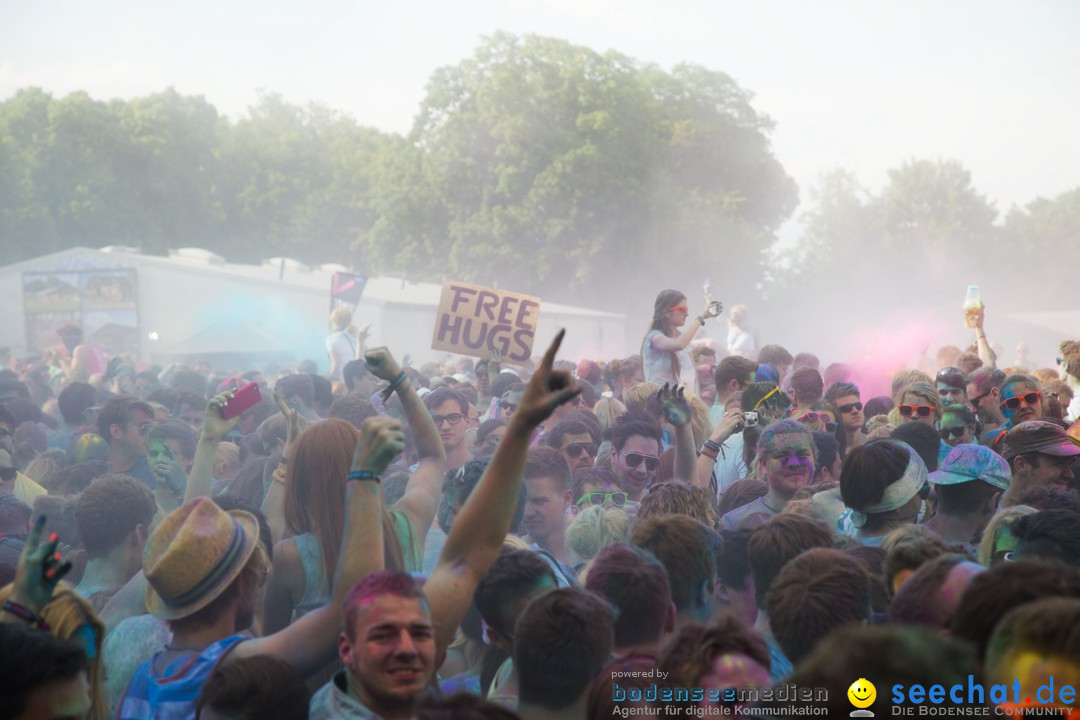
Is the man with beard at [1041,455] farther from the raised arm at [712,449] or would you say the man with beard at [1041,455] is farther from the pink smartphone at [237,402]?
the pink smartphone at [237,402]

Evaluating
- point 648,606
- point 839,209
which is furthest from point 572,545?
point 839,209

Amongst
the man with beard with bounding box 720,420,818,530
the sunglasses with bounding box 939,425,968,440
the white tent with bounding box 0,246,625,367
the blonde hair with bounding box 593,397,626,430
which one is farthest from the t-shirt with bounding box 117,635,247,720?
the white tent with bounding box 0,246,625,367

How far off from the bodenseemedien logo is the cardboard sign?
8155 mm

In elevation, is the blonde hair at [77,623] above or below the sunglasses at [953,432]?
below

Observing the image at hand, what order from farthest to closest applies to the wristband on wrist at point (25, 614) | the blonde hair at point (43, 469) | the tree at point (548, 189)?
the tree at point (548, 189) < the blonde hair at point (43, 469) < the wristband on wrist at point (25, 614)

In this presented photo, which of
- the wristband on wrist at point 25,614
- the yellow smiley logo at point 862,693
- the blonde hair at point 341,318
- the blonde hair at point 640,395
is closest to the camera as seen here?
the yellow smiley logo at point 862,693

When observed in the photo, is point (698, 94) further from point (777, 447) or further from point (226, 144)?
point (777, 447)

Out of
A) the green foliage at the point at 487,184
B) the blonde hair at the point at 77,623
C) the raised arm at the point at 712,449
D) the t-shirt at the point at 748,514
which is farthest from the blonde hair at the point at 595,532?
the green foliage at the point at 487,184

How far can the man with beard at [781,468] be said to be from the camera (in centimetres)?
537

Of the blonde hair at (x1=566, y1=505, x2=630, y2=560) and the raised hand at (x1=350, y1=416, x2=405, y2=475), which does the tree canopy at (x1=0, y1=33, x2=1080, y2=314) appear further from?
the raised hand at (x1=350, y1=416, x2=405, y2=475)

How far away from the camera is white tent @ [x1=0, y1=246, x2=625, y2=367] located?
32.3 metres

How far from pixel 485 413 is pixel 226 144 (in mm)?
59152

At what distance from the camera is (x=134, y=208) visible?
181 ft

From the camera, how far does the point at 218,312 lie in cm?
3475
